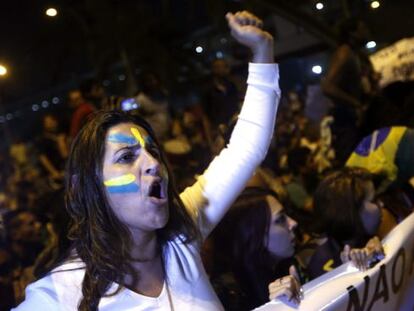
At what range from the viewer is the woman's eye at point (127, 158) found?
1445 mm

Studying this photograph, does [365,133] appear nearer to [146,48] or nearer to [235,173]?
[235,173]

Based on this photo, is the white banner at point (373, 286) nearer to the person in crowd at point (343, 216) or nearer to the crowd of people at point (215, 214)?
the crowd of people at point (215, 214)

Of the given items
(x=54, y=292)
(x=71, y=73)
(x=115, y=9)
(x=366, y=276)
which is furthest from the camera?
(x=115, y=9)

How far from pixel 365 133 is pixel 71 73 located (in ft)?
21.6

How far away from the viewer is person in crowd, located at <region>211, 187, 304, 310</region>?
7.00ft

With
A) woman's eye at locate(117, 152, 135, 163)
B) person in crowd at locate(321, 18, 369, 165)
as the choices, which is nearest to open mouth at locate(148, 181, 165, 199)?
woman's eye at locate(117, 152, 135, 163)

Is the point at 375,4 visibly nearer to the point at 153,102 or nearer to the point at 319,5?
the point at 319,5

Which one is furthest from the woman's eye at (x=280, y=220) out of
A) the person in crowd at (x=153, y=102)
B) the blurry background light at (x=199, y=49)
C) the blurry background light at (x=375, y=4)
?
the blurry background light at (x=199, y=49)

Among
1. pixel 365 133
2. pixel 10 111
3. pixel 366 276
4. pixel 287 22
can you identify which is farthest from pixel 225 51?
pixel 366 276

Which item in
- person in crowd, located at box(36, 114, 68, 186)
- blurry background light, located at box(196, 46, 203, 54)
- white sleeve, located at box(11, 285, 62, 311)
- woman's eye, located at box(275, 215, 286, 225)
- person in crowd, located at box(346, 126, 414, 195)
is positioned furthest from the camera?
blurry background light, located at box(196, 46, 203, 54)

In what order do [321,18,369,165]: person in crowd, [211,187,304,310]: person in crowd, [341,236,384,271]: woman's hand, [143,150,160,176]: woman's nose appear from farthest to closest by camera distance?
[321,18,369,165]: person in crowd
[211,187,304,310]: person in crowd
[341,236,384,271]: woman's hand
[143,150,160,176]: woman's nose

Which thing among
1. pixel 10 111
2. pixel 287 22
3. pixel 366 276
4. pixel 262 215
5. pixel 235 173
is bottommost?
pixel 366 276

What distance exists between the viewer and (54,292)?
1337 mm

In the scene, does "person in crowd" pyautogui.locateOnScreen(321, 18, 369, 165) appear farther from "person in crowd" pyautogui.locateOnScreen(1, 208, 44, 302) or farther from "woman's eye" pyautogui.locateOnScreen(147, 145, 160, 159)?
"woman's eye" pyautogui.locateOnScreen(147, 145, 160, 159)
